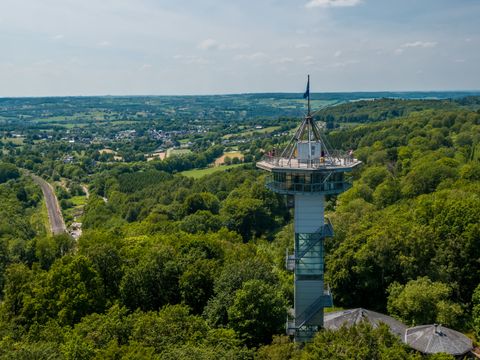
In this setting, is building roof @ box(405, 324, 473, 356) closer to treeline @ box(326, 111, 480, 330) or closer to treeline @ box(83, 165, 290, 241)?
treeline @ box(326, 111, 480, 330)

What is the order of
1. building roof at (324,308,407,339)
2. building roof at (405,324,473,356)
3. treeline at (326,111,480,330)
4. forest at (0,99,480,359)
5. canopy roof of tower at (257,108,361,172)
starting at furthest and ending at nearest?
treeline at (326,111,480,330) < building roof at (324,308,407,339) < building roof at (405,324,473,356) < canopy roof of tower at (257,108,361,172) < forest at (0,99,480,359)

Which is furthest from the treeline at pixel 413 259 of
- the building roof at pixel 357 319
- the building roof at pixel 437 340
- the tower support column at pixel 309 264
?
the tower support column at pixel 309 264

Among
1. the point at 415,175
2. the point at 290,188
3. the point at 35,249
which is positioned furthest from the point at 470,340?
the point at 35,249

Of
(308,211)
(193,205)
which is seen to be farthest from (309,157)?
(193,205)

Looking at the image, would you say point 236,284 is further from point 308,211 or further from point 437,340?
point 437,340

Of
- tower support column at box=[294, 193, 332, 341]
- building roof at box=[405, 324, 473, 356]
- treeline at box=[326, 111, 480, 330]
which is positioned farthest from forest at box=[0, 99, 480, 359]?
building roof at box=[405, 324, 473, 356]

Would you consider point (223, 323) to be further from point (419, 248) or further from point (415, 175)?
point (415, 175)

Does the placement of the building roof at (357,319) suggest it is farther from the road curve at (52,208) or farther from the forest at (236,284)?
the road curve at (52,208)
